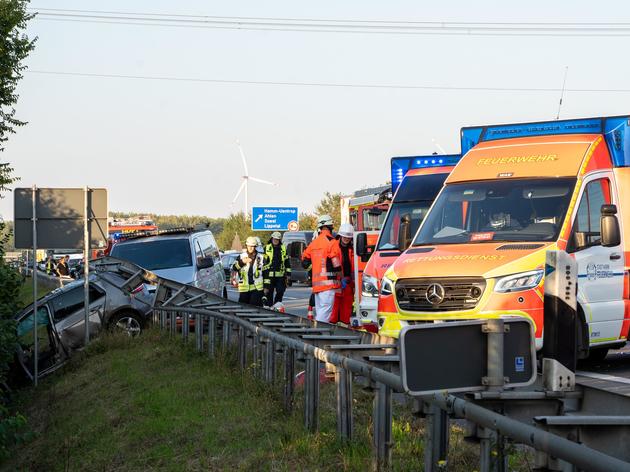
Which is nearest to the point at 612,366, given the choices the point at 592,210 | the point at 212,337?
the point at 592,210

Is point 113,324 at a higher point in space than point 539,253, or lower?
lower

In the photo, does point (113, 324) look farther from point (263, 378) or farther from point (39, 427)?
point (263, 378)

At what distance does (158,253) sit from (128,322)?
3776 millimetres

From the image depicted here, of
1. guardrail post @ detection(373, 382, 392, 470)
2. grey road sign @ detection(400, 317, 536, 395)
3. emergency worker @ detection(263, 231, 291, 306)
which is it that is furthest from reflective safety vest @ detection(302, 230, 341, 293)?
grey road sign @ detection(400, 317, 536, 395)

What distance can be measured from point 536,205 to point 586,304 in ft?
3.82

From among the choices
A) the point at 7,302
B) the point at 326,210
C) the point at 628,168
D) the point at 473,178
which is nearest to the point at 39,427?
the point at 7,302

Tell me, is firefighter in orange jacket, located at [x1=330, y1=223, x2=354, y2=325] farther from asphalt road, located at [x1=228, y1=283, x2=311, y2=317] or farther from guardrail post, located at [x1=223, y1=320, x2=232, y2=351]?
asphalt road, located at [x1=228, y1=283, x2=311, y2=317]

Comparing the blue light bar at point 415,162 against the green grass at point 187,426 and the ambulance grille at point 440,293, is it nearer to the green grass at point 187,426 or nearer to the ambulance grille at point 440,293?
the green grass at point 187,426

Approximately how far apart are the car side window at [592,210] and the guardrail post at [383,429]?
526 centimetres

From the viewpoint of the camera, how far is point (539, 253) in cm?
1051

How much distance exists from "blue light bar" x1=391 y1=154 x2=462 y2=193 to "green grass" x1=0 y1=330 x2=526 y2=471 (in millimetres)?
5065

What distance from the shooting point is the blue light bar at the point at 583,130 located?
39.0ft

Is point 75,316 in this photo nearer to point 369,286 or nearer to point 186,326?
point 186,326

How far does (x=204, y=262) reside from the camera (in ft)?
72.6
